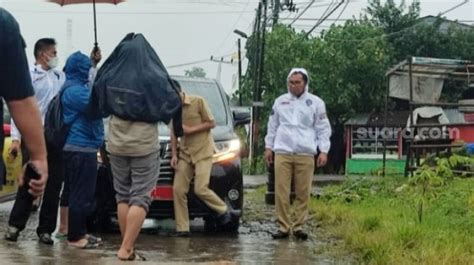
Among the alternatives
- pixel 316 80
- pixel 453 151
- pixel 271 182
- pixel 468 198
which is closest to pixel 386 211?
pixel 468 198

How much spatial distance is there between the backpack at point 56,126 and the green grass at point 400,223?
2.42 meters

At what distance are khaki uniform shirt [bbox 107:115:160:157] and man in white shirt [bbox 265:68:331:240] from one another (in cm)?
201

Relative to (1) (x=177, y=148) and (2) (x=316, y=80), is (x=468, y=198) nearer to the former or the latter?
(1) (x=177, y=148)

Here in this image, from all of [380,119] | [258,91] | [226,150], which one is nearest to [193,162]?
[226,150]

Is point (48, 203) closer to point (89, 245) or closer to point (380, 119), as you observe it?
point (89, 245)

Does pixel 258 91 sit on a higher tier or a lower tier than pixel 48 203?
higher

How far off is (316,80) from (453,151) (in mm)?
15886

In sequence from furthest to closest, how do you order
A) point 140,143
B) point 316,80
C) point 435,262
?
point 316,80 < point 140,143 < point 435,262

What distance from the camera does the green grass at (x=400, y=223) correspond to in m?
6.08

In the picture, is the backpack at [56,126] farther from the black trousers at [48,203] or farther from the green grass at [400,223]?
the green grass at [400,223]

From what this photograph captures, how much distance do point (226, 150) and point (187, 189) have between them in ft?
1.89

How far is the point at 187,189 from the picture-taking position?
7684mm

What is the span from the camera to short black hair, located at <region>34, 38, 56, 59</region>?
7.31 meters

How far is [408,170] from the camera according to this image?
44.1 feet
